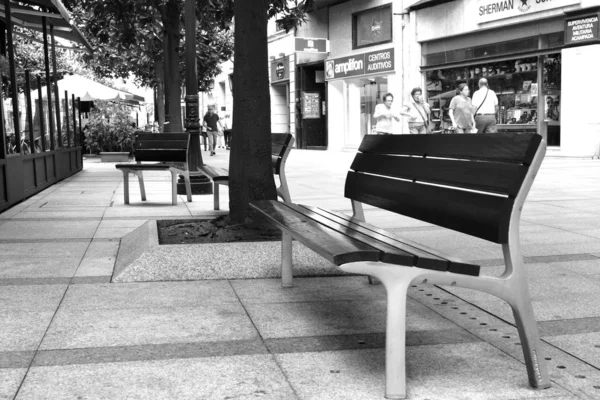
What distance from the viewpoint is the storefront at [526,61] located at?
1977cm

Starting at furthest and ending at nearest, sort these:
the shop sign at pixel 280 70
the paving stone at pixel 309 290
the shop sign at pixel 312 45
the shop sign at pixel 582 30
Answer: the shop sign at pixel 280 70
the shop sign at pixel 312 45
the shop sign at pixel 582 30
the paving stone at pixel 309 290

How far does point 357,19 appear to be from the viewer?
96.6ft

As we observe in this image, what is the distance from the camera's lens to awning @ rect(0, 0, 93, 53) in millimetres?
13131

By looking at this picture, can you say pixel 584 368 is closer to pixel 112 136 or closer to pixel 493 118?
pixel 493 118

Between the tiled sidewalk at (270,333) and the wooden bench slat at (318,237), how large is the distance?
534 mm

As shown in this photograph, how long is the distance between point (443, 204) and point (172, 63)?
13.6 metres

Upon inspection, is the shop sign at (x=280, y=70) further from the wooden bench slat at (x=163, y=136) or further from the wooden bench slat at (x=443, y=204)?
the wooden bench slat at (x=443, y=204)

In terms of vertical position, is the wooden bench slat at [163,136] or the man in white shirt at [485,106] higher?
the man in white shirt at [485,106]

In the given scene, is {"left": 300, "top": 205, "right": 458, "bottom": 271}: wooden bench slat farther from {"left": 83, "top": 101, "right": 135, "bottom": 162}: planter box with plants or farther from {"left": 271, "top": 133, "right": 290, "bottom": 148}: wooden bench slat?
{"left": 83, "top": 101, "right": 135, "bottom": 162}: planter box with plants

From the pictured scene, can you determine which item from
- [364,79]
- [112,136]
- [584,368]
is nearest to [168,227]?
[584,368]

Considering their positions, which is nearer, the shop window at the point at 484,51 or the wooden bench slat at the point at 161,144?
the wooden bench slat at the point at 161,144

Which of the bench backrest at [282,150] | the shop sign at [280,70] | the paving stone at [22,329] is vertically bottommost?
the paving stone at [22,329]

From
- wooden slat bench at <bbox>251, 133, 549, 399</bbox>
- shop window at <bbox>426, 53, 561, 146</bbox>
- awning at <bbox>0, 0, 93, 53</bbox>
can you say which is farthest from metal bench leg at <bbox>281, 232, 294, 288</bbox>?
shop window at <bbox>426, 53, 561, 146</bbox>

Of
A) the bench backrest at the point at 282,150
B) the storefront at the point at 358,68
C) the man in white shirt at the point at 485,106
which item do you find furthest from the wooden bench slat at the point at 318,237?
the storefront at the point at 358,68
